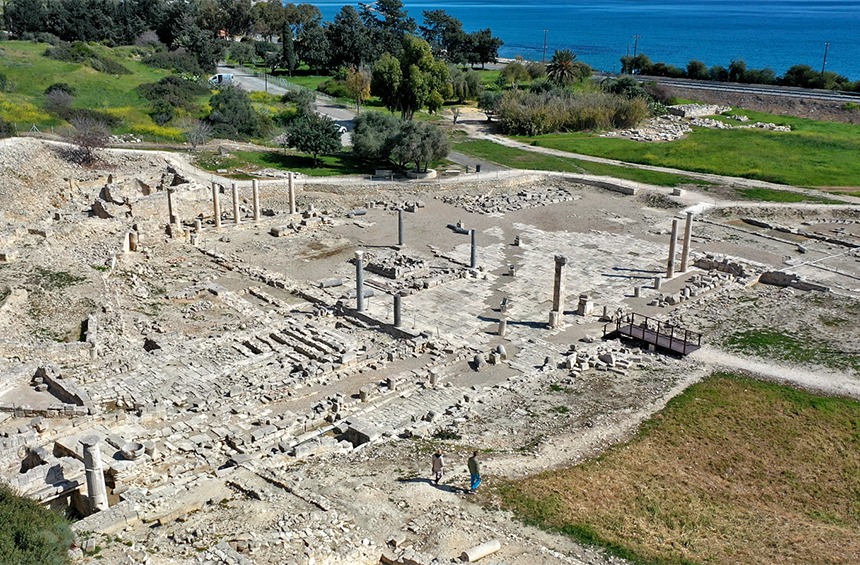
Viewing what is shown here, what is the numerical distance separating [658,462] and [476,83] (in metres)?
68.5

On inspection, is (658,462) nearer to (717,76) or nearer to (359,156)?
(359,156)

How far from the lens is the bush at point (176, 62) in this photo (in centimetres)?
8544

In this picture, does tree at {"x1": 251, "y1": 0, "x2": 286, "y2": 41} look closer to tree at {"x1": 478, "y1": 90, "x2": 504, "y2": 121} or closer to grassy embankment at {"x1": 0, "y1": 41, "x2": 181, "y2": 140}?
grassy embankment at {"x1": 0, "y1": 41, "x2": 181, "y2": 140}

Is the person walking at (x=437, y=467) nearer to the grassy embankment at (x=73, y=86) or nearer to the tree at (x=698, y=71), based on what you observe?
the grassy embankment at (x=73, y=86)

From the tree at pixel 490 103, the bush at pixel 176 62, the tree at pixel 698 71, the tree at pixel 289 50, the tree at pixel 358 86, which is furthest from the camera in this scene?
the tree at pixel 698 71

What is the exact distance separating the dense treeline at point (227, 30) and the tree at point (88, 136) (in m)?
36.3

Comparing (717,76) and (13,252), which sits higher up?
(717,76)

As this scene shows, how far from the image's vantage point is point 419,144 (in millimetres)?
52094

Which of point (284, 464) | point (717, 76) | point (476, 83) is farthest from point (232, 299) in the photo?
point (717, 76)

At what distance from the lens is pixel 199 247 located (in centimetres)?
3991

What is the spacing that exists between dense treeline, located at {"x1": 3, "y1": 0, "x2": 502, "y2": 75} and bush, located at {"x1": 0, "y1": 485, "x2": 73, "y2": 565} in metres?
80.5

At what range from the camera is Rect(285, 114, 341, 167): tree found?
5450cm

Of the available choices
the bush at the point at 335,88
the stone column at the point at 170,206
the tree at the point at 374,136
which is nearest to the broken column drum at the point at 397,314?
the stone column at the point at 170,206

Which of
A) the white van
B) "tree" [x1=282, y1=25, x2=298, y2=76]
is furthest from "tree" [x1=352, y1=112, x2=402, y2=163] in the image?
"tree" [x1=282, y1=25, x2=298, y2=76]
